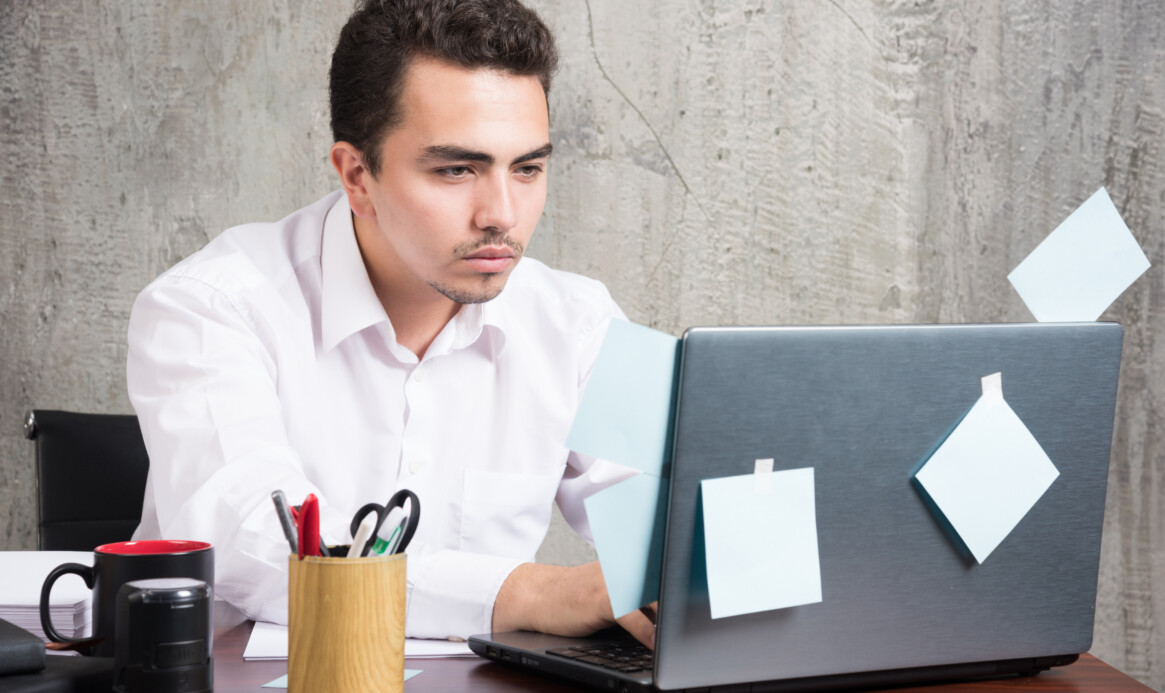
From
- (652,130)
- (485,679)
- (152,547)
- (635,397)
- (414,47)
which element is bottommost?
(485,679)

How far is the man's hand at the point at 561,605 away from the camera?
816 mm

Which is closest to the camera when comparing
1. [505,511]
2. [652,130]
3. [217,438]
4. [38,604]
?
[38,604]

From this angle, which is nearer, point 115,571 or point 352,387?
point 115,571

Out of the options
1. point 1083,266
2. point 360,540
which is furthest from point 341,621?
point 1083,266

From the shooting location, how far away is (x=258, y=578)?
38.1 inches

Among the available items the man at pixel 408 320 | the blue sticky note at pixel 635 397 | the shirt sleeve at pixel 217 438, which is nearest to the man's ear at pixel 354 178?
the man at pixel 408 320

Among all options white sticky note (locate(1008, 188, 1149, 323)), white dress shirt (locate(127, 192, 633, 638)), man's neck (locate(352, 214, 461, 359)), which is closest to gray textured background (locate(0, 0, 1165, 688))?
white dress shirt (locate(127, 192, 633, 638))

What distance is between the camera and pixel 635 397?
0.65m

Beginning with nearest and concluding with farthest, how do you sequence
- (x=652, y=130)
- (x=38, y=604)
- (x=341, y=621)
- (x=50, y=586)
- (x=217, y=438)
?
(x=341, y=621), (x=50, y=586), (x=38, y=604), (x=217, y=438), (x=652, y=130)

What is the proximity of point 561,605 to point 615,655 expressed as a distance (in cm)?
9

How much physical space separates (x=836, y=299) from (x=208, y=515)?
1.55 m

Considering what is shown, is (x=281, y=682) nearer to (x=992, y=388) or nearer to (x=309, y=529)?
(x=309, y=529)

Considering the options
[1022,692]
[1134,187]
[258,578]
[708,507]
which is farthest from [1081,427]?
[1134,187]

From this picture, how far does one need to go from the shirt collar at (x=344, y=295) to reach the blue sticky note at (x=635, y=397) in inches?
29.9
